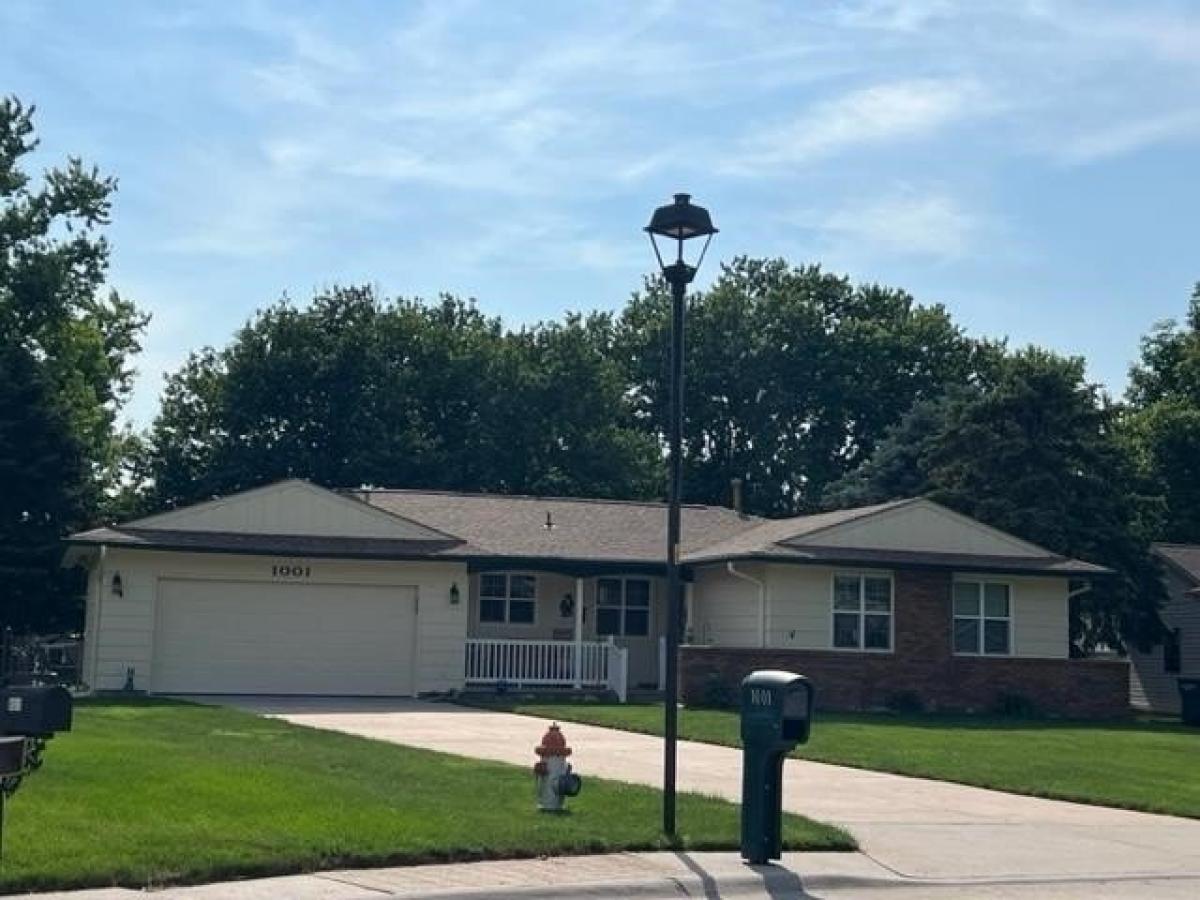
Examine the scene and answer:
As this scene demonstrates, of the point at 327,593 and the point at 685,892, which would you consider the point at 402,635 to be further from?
the point at 685,892

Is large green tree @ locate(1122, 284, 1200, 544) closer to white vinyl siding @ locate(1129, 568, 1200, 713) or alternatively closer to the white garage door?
white vinyl siding @ locate(1129, 568, 1200, 713)

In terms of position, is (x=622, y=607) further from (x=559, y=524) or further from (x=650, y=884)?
(x=650, y=884)

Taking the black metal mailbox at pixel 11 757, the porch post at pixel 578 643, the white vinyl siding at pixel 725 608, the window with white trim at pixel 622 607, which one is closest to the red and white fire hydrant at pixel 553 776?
the black metal mailbox at pixel 11 757

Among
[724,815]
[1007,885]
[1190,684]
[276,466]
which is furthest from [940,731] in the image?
[276,466]

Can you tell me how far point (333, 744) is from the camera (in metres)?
→ 18.5

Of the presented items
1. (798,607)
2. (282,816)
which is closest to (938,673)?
(798,607)

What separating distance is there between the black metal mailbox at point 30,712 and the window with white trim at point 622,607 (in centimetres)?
2470

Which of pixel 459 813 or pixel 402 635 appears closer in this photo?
pixel 459 813

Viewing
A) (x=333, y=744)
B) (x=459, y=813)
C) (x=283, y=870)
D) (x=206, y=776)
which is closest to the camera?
(x=283, y=870)

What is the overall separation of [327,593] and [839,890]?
20491 millimetres

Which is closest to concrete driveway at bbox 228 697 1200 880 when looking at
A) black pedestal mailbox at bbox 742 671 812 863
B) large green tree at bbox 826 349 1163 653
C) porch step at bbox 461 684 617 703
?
black pedestal mailbox at bbox 742 671 812 863

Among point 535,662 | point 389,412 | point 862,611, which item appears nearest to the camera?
point 862,611

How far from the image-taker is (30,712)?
967cm

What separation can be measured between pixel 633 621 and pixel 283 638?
25.4 feet
